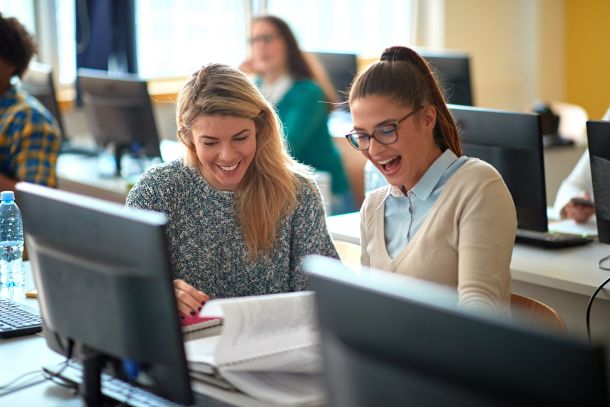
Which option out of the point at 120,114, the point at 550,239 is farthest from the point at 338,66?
the point at 550,239

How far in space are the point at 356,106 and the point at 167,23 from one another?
4070 mm

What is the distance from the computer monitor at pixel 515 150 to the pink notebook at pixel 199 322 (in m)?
1.12

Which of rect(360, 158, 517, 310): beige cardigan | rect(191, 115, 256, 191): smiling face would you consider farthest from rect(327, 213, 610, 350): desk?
rect(191, 115, 256, 191): smiling face

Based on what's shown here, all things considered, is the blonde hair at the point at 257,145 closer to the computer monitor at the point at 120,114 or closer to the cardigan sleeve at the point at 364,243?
the cardigan sleeve at the point at 364,243

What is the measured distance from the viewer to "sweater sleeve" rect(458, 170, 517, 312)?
1.72 metres

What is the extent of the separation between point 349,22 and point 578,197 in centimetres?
383

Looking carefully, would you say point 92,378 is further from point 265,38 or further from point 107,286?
point 265,38

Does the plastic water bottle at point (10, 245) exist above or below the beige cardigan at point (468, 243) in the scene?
below

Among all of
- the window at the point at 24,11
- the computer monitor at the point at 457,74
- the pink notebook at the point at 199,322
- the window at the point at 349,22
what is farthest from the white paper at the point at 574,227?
the window at the point at 349,22

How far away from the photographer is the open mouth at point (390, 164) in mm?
1917

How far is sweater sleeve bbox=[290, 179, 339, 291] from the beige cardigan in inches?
7.0

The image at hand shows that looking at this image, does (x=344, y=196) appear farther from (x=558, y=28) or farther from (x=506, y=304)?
(x=558, y=28)

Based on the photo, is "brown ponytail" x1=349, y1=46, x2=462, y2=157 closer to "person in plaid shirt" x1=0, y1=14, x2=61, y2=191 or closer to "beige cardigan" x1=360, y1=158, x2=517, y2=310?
"beige cardigan" x1=360, y1=158, x2=517, y2=310

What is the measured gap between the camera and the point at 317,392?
4.65 feet
